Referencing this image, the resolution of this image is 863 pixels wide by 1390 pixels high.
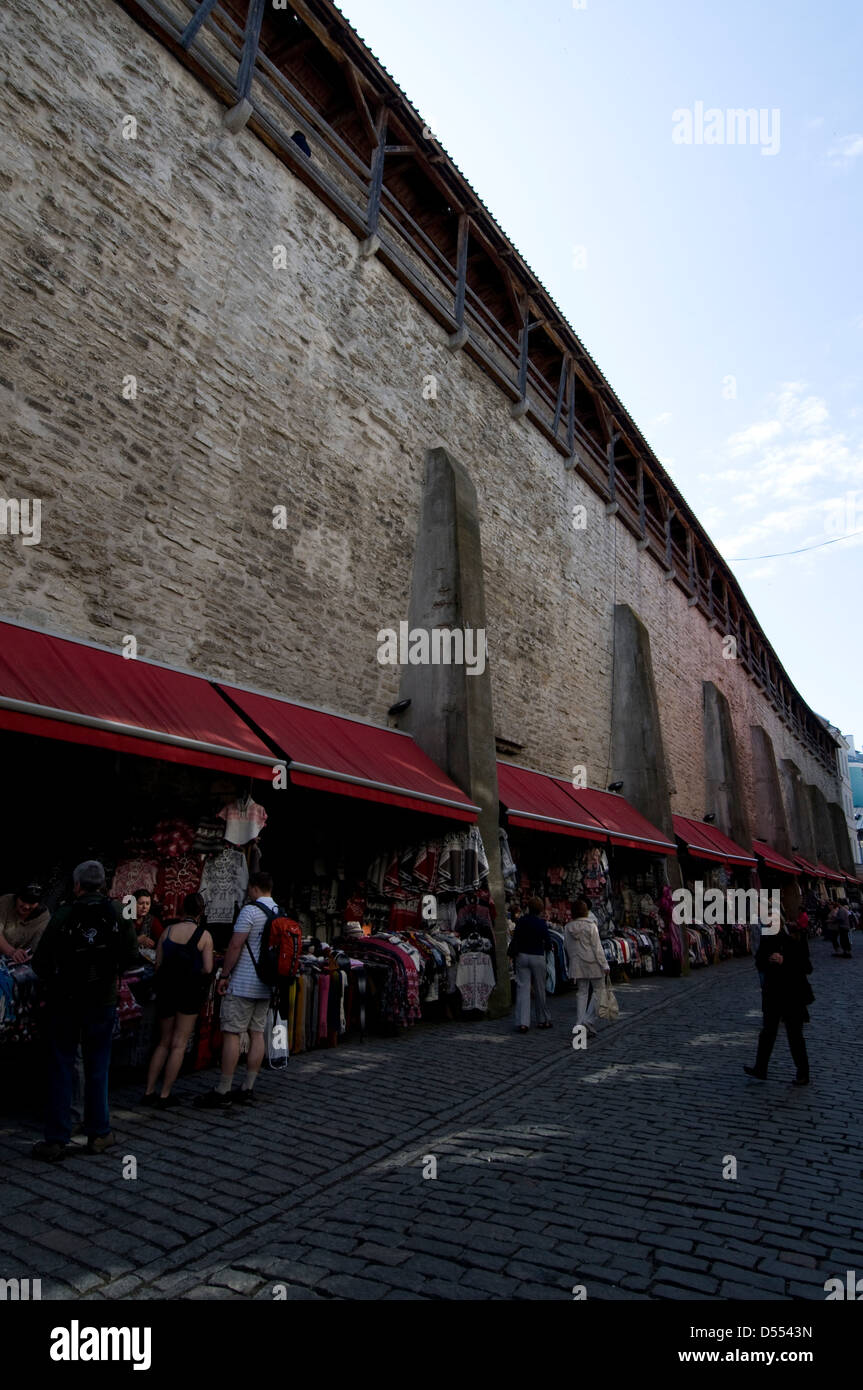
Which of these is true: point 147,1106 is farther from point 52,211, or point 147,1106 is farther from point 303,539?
point 52,211

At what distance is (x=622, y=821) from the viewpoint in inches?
569

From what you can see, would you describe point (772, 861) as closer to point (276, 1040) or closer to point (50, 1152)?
point (276, 1040)

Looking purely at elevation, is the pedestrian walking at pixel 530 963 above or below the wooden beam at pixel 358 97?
below

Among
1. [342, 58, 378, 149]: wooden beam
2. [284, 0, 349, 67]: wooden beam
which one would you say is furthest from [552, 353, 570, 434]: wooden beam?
[284, 0, 349, 67]: wooden beam

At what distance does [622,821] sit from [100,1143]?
11662 mm

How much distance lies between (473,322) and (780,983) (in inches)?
491

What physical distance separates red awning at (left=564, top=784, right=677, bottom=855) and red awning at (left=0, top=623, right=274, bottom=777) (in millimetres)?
7960

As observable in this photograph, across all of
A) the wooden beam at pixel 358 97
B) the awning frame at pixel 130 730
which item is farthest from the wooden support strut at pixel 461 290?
the awning frame at pixel 130 730

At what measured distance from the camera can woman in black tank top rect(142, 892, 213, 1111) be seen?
4980 mm

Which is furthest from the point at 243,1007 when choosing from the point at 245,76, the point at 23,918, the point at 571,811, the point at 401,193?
the point at 401,193

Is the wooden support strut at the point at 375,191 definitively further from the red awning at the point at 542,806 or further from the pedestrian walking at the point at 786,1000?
the pedestrian walking at the point at 786,1000

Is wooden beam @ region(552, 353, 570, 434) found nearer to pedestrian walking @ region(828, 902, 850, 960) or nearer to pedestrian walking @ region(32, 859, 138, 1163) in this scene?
pedestrian walking @ region(828, 902, 850, 960)

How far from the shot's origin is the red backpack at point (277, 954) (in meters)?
5.15

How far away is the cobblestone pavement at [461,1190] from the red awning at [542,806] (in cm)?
439
